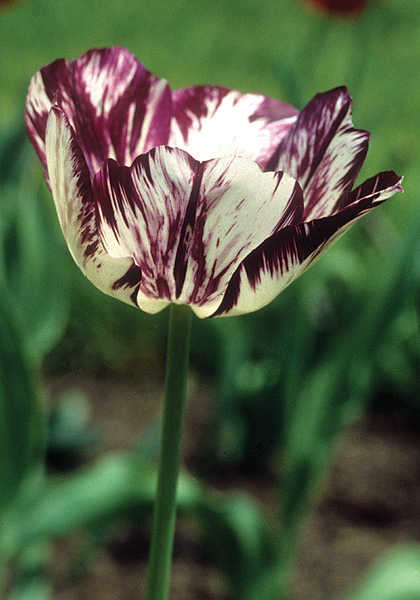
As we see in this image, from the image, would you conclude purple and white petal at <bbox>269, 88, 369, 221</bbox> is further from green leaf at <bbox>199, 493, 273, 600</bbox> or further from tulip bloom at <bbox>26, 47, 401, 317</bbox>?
green leaf at <bbox>199, 493, 273, 600</bbox>

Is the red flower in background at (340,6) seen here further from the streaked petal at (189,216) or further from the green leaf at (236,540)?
the streaked petal at (189,216)

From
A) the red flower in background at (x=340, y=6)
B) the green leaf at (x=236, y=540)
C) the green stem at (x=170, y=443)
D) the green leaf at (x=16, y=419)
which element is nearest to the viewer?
the green stem at (x=170, y=443)

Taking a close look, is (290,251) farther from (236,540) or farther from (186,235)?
(236,540)

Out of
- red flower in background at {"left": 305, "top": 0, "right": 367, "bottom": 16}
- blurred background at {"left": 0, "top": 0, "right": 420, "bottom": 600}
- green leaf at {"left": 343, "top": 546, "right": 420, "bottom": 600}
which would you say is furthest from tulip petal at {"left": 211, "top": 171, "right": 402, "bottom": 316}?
red flower in background at {"left": 305, "top": 0, "right": 367, "bottom": 16}

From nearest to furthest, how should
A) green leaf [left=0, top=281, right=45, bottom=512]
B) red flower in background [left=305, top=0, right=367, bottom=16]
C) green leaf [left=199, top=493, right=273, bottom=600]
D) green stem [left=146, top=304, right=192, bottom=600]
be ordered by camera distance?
1. green stem [left=146, top=304, right=192, bottom=600]
2. green leaf [left=0, top=281, right=45, bottom=512]
3. green leaf [left=199, top=493, right=273, bottom=600]
4. red flower in background [left=305, top=0, right=367, bottom=16]

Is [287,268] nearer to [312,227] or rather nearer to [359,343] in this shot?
[312,227]

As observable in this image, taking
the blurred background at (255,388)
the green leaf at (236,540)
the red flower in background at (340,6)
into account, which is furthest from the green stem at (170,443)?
the red flower in background at (340,6)
